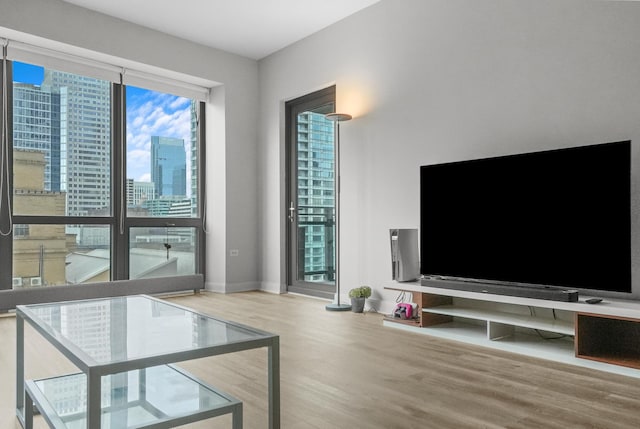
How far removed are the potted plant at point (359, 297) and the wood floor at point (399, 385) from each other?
82cm

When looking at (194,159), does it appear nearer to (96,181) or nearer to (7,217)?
(96,181)

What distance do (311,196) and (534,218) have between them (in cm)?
287

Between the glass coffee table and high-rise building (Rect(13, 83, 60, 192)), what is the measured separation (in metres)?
3.19

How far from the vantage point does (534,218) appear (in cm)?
310

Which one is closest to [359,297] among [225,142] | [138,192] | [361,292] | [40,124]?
[361,292]

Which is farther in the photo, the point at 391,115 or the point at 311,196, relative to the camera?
the point at 311,196

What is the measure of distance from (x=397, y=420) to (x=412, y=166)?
2.62 meters

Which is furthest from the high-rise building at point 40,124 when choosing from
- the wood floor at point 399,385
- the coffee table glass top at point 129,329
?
the coffee table glass top at point 129,329

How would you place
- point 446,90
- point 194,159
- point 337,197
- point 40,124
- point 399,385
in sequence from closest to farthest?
point 399,385
point 446,90
point 40,124
point 337,197
point 194,159

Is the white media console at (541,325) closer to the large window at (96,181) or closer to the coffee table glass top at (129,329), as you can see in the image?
the coffee table glass top at (129,329)

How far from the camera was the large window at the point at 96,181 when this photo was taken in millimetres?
4617

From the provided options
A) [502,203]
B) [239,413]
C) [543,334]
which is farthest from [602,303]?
[239,413]

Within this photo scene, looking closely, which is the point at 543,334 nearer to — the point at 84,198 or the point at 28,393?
the point at 28,393

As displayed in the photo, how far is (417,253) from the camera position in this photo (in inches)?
158
